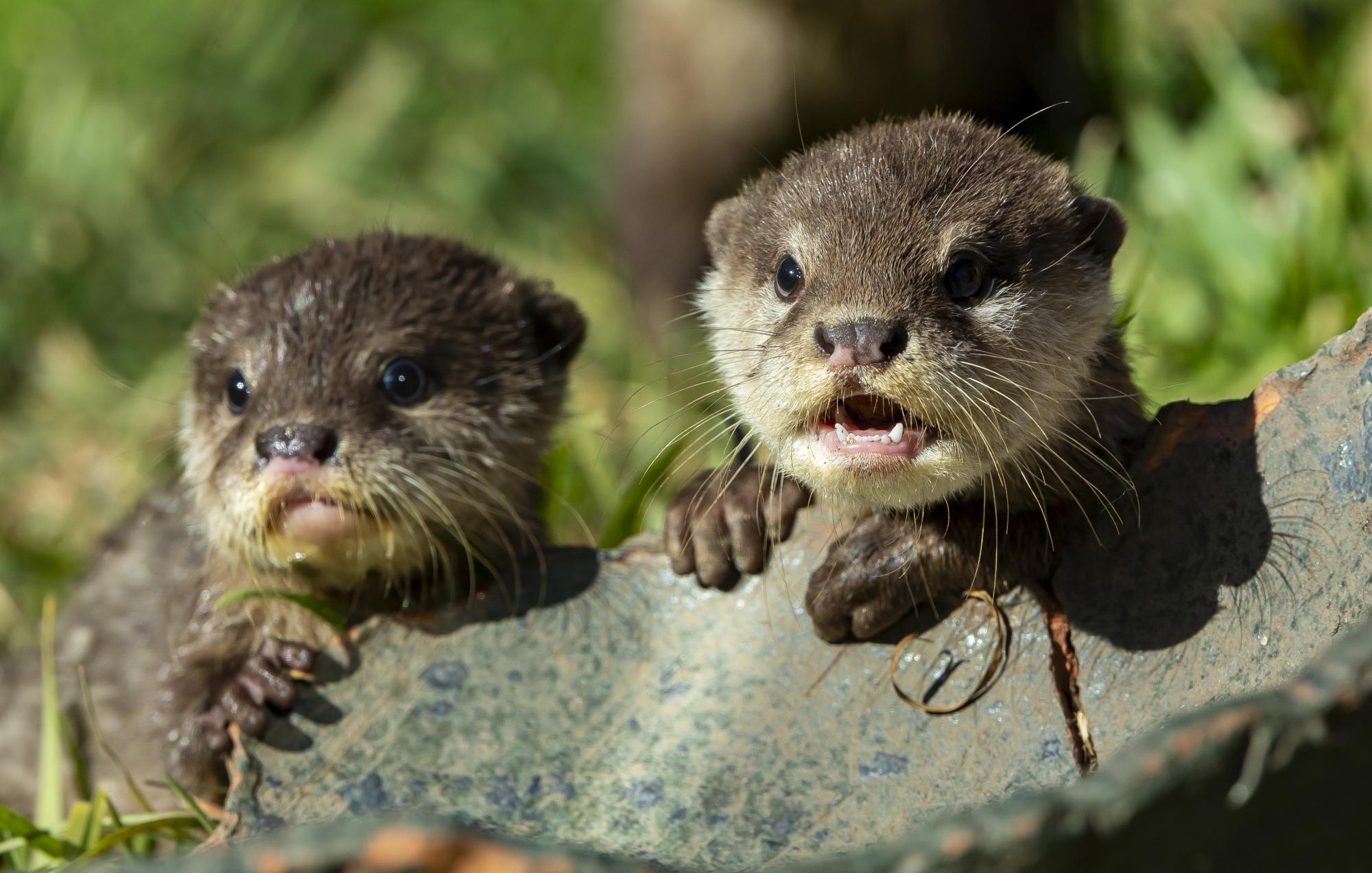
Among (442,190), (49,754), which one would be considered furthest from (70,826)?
(442,190)

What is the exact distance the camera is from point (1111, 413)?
2.73 meters

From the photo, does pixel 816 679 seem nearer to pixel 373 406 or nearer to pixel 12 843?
pixel 373 406

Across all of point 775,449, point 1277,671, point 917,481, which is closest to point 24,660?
point 775,449

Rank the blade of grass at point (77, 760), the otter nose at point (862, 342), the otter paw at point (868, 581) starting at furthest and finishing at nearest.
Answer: the blade of grass at point (77, 760)
the otter paw at point (868, 581)
the otter nose at point (862, 342)

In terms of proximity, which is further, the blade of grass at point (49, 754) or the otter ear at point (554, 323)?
the otter ear at point (554, 323)

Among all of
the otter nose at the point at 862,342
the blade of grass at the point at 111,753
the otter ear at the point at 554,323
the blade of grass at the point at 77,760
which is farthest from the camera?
the otter ear at the point at 554,323

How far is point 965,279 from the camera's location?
2.53 meters

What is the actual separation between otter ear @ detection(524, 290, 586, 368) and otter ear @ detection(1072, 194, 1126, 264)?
124 centimetres

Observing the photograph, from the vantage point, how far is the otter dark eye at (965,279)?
2.51m

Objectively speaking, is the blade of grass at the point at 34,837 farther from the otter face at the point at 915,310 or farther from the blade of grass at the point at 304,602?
the otter face at the point at 915,310

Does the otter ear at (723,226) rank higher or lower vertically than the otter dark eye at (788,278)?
higher

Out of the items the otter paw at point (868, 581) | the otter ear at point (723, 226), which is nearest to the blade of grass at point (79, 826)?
the otter paw at point (868, 581)

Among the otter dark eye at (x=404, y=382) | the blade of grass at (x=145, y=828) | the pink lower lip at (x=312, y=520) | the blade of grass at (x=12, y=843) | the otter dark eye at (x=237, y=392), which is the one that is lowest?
the blade of grass at (x=145, y=828)

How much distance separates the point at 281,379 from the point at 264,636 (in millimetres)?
511
